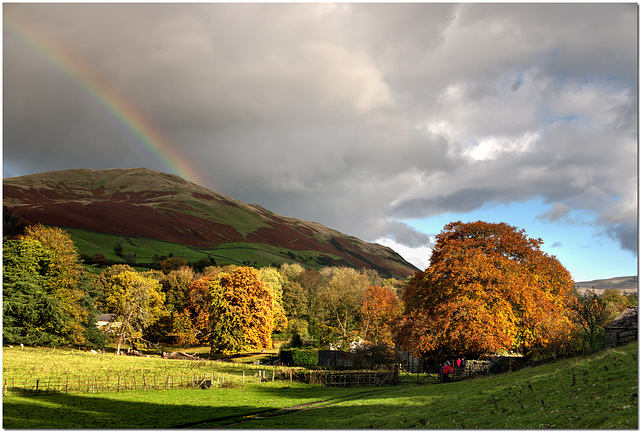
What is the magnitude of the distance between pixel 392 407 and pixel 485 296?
19.9 m

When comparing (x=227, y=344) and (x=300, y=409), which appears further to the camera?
(x=227, y=344)

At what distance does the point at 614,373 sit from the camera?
19.1 m

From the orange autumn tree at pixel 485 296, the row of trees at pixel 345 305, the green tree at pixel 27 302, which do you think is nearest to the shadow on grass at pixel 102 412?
the orange autumn tree at pixel 485 296

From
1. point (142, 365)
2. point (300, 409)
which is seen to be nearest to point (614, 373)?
point (300, 409)

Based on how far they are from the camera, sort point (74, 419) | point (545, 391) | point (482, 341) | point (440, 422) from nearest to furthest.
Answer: point (440, 422) → point (545, 391) → point (74, 419) → point (482, 341)

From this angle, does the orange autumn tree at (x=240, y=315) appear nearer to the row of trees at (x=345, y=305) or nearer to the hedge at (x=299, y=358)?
the row of trees at (x=345, y=305)

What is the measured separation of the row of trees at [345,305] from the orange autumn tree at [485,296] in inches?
4.3

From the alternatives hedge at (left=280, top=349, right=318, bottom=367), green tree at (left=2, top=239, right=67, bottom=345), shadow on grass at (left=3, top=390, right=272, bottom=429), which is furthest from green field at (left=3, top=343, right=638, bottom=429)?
green tree at (left=2, top=239, right=67, bottom=345)

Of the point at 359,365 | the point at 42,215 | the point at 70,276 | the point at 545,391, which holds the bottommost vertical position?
the point at 359,365

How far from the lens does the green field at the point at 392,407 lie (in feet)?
51.2

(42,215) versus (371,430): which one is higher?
(42,215)

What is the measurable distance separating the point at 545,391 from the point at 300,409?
1617 cm

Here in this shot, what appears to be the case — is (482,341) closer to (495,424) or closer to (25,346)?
(495,424)

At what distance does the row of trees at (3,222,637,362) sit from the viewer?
4081cm
